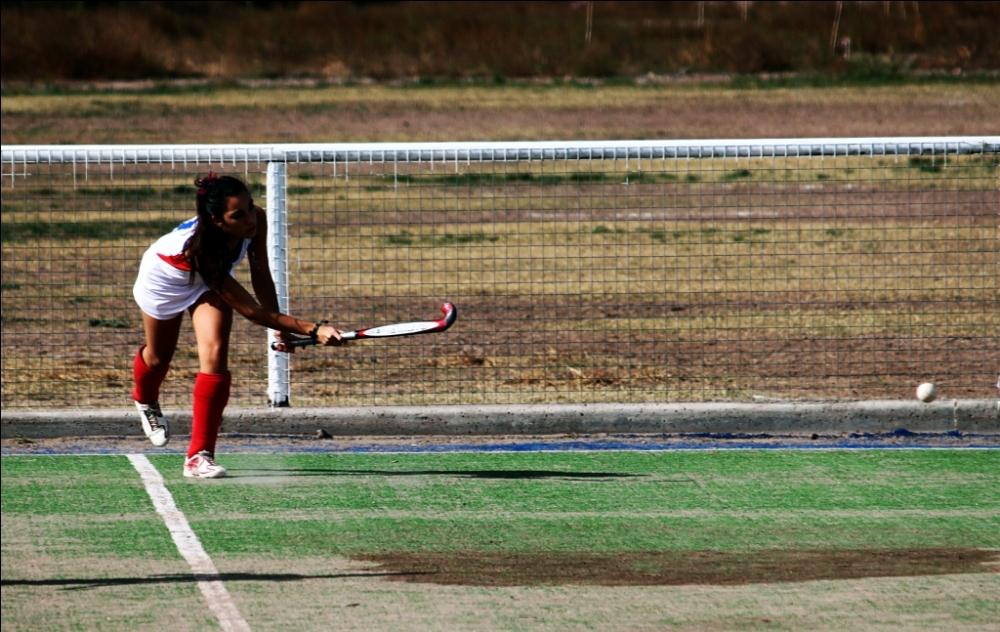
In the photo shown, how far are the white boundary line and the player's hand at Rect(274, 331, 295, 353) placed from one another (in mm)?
824

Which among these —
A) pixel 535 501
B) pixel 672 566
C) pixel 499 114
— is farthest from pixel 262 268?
Answer: pixel 499 114

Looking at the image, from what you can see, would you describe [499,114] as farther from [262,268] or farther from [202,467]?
[202,467]

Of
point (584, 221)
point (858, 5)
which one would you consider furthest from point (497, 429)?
point (858, 5)

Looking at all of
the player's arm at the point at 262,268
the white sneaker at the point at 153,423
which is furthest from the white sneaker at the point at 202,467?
the player's arm at the point at 262,268

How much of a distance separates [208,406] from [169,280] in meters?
0.59

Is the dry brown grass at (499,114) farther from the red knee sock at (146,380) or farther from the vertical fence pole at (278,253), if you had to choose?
the red knee sock at (146,380)

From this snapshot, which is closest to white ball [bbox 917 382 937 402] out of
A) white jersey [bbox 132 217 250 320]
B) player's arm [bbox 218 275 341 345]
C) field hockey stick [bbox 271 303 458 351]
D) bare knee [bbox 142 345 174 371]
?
field hockey stick [bbox 271 303 458 351]

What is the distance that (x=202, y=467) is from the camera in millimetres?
7238

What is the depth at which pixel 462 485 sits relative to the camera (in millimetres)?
7344

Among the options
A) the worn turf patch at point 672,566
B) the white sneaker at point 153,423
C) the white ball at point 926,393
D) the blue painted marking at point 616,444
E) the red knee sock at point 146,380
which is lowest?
the blue painted marking at point 616,444

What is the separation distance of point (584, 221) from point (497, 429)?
318 inches

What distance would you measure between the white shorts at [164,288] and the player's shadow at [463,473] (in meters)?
0.88

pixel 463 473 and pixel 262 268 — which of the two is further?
pixel 463 473

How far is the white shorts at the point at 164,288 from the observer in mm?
7078
